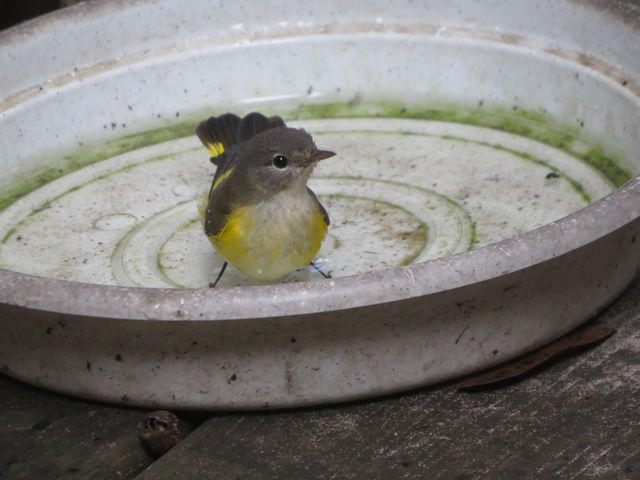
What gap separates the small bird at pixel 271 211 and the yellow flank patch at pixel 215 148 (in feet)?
2.68

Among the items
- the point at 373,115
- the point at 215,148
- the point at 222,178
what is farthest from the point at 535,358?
the point at 373,115

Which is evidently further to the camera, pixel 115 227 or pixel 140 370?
pixel 115 227

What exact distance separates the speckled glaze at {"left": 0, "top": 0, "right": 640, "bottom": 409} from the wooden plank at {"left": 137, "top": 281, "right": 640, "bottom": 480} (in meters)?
0.10

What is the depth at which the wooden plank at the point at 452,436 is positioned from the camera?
132 inches

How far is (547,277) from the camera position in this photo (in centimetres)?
362

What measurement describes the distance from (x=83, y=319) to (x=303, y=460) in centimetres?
80

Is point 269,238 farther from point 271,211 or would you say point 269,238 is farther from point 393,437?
point 393,437

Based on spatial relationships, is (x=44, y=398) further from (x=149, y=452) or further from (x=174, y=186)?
(x=174, y=186)

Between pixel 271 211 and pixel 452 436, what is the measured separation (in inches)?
46.6

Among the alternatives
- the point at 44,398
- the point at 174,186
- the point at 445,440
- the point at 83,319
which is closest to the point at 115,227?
the point at 174,186

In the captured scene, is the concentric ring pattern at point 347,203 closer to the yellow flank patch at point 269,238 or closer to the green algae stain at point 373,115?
the green algae stain at point 373,115

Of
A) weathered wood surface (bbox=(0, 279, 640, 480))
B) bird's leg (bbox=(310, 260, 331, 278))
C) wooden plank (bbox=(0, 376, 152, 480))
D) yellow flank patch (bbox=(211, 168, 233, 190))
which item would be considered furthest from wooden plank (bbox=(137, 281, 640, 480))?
yellow flank patch (bbox=(211, 168, 233, 190))

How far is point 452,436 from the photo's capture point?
349 cm

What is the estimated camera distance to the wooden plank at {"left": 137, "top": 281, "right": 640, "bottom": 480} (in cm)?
335
